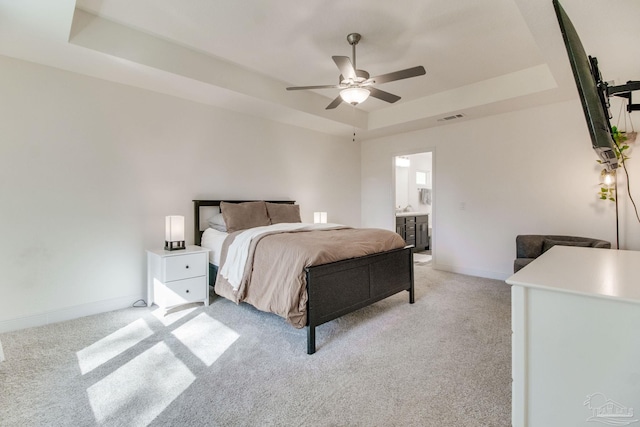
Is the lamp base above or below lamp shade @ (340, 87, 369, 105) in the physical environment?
below

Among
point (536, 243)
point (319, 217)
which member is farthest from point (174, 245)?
point (536, 243)

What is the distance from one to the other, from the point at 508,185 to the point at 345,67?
10.6 ft

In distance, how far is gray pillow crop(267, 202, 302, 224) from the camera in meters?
4.26

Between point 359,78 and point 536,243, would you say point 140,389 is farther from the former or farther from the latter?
point 536,243

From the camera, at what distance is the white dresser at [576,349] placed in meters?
0.95

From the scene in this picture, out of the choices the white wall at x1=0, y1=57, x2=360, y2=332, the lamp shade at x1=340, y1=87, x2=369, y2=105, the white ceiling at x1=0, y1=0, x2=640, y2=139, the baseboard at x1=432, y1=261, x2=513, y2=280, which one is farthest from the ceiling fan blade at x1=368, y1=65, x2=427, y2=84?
the baseboard at x1=432, y1=261, x2=513, y2=280

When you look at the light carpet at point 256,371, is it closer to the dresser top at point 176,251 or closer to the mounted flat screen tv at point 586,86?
the dresser top at point 176,251

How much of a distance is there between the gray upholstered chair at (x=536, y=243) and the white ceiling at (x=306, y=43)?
1.76m

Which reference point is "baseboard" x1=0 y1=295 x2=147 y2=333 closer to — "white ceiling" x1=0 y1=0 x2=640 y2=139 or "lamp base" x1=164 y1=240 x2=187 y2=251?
"lamp base" x1=164 y1=240 x2=187 y2=251

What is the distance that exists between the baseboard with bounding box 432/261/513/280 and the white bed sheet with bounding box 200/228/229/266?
361 centimetres

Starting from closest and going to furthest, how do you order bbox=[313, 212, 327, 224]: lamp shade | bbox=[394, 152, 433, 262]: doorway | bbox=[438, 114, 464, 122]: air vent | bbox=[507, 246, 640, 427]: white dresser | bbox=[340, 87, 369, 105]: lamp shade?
bbox=[507, 246, 640, 427]: white dresser < bbox=[340, 87, 369, 105]: lamp shade < bbox=[438, 114, 464, 122]: air vent < bbox=[313, 212, 327, 224]: lamp shade < bbox=[394, 152, 433, 262]: doorway

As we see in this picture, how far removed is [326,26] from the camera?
2.76 metres

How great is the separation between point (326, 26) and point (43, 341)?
3.67m

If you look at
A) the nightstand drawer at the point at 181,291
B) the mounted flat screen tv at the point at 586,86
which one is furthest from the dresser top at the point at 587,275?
the nightstand drawer at the point at 181,291
